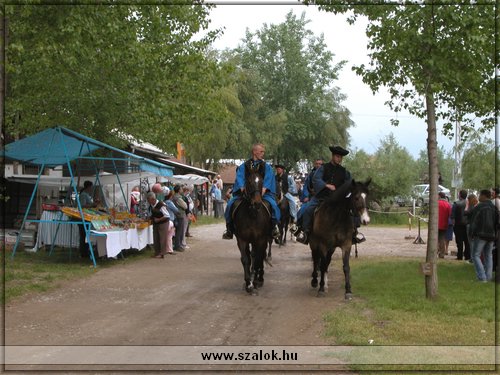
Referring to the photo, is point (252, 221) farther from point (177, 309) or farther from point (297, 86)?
point (297, 86)

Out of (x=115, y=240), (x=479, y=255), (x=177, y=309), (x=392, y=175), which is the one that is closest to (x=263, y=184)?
(x=177, y=309)

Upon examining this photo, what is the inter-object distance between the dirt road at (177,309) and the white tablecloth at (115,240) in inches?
19.0

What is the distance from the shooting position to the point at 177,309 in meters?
10.1

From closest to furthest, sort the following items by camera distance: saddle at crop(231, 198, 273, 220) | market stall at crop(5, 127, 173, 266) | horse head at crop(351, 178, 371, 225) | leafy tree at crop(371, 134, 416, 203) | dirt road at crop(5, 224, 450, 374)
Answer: dirt road at crop(5, 224, 450, 374) < horse head at crop(351, 178, 371, 225) < saddle at crop(231, 198, 273, 220) < market stall at crop(5, 127, 173, 266) < leafy tree at crop(371, 134, 416, 203)

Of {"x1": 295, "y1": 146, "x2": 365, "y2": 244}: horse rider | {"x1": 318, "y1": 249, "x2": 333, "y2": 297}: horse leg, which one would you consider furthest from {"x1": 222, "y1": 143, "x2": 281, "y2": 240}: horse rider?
{"x1": 318, "y1": 249, "x2": 333, "y2": 297}: horse leg

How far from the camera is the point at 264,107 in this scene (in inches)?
2403

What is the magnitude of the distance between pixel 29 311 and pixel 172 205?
29.2ft

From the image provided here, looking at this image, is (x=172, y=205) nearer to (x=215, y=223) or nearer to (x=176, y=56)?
(x=176, y=56)

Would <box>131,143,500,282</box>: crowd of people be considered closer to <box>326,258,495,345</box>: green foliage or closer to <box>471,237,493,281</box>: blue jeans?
<box>471,237,493,281</box>: blue jeans

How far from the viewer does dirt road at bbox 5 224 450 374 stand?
Result: 323 inches

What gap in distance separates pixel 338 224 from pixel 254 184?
1.72m

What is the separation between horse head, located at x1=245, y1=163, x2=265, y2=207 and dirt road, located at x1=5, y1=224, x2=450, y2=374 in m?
1.82

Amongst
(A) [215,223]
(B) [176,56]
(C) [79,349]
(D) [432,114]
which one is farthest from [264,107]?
(C) [79,349]

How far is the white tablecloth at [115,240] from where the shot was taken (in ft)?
49.2
